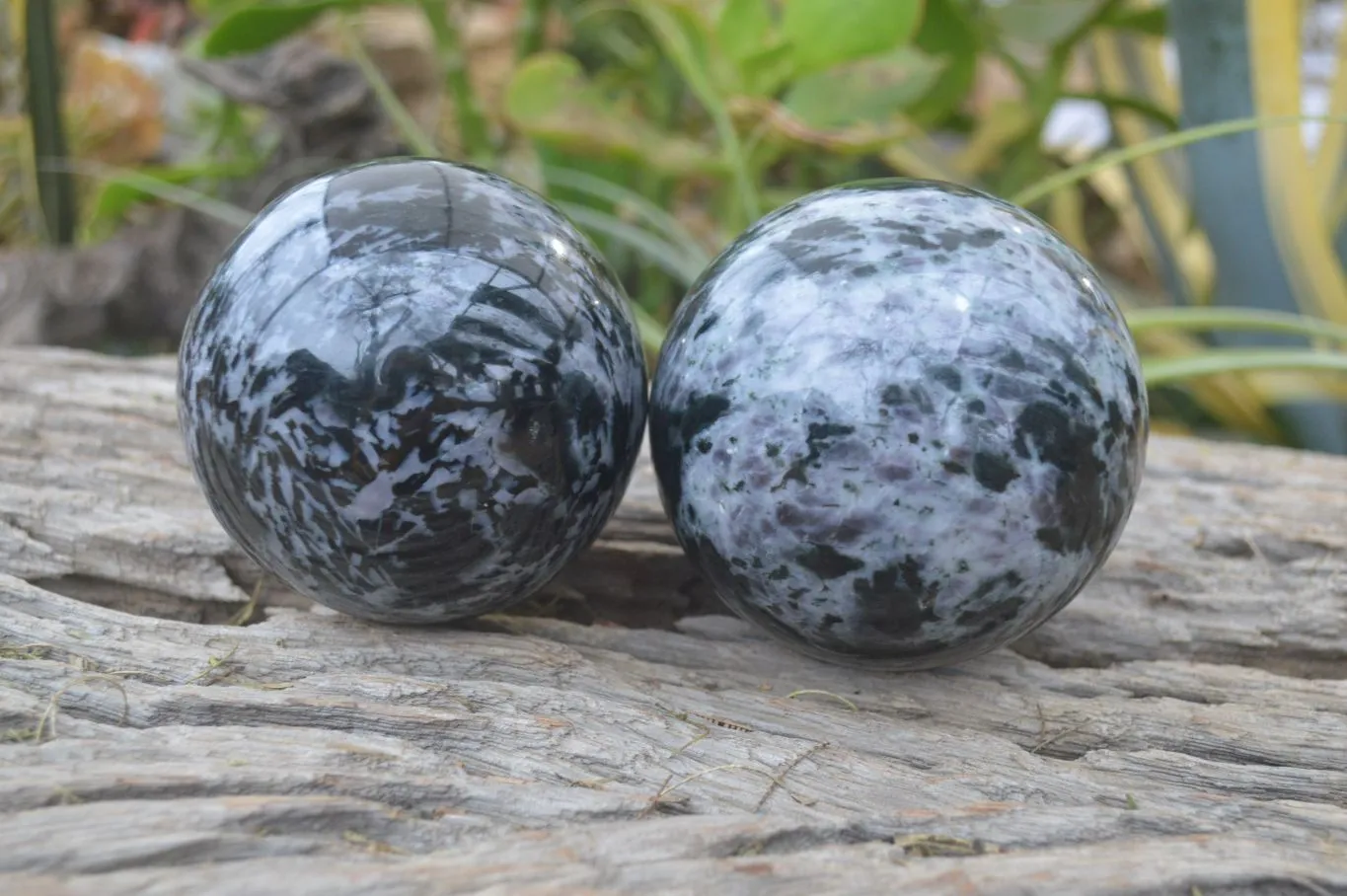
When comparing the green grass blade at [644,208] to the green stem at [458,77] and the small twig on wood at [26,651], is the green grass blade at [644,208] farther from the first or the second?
the small twig on wood at [26,651]

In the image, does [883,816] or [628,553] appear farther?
[628,553]

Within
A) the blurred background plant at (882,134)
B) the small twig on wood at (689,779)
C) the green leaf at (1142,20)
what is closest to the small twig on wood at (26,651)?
the small twig on wood at (689,779)

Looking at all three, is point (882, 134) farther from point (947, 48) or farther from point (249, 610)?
point (249, 610)

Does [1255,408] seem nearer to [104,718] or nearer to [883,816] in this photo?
[883,816]

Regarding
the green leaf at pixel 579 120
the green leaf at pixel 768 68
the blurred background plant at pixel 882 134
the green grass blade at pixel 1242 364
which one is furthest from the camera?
the green leaf at pixel 579 120

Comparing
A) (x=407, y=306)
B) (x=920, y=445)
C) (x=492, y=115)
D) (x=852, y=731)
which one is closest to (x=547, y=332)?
(x=407, y=306)

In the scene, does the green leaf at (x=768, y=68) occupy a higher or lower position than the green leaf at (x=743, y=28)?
lower
